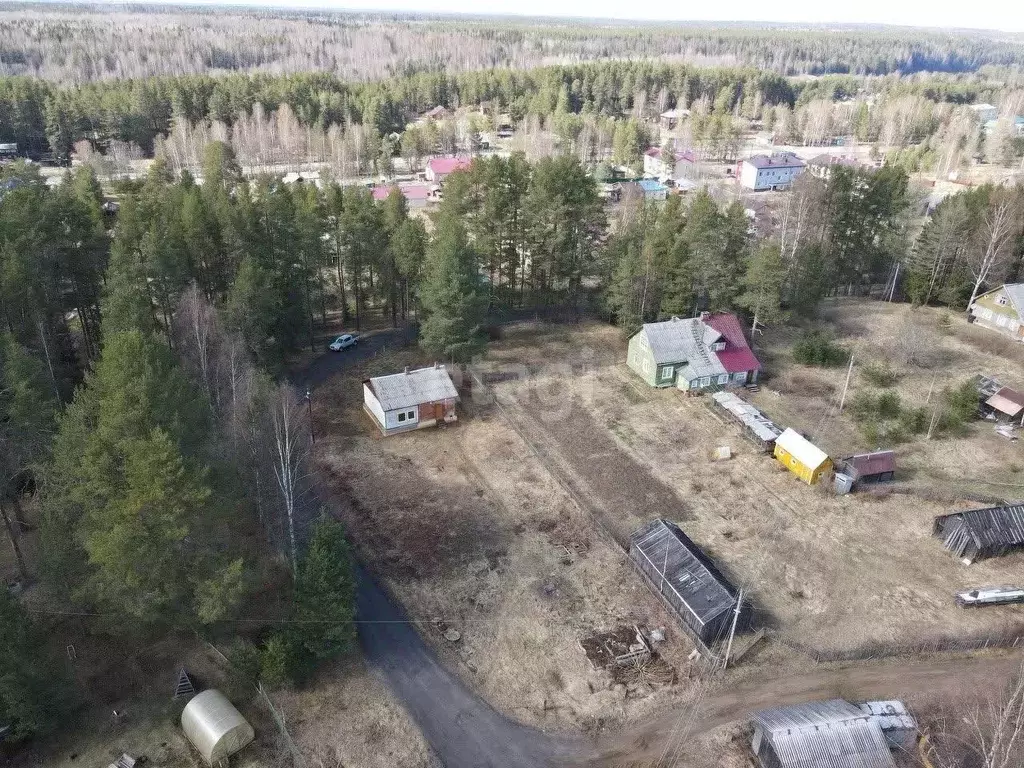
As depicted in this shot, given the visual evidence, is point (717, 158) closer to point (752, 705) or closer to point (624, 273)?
point (624, 273)

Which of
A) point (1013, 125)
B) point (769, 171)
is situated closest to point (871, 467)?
point (769, 171)

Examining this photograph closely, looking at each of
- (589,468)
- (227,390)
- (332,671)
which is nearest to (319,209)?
(227,390)

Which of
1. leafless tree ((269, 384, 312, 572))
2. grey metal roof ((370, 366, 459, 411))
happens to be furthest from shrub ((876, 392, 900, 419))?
leafless tree ((269, 384, 312, 572))

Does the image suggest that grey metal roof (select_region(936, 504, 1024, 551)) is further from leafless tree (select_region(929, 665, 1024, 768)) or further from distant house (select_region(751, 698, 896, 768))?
distant house (select_region(751, 698, 896, 768))

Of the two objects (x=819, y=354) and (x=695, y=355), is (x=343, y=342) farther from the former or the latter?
(x=819, y=354)

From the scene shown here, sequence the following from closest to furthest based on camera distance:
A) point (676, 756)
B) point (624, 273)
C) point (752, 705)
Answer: point (676, 756) < point (752, 705) < point (624, 273)

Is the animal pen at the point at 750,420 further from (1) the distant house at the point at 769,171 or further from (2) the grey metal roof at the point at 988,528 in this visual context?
(1) the distant house at the point at 769,171

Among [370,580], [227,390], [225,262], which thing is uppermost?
[225,262]
